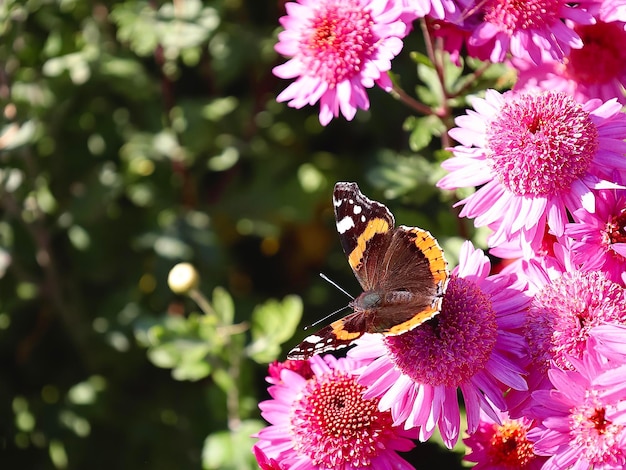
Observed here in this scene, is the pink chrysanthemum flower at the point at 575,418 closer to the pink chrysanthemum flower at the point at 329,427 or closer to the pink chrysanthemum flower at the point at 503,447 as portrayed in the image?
the pink chrysanthemum flower at the point at 503,447

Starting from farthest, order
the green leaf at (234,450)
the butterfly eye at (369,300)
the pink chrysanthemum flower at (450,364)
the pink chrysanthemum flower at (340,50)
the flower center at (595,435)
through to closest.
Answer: the green leaf at (234,450) → the pink chrysanthemum flower at (340,50) → the butterfly eye at (369,300) → the pink chrysanthemum flower at (450,364) → the flower center at (595,435)

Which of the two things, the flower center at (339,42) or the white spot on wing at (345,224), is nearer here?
the white spot on wing at (345,224)

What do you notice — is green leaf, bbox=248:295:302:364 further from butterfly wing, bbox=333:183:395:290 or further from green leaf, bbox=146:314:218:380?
butterfly wing, bbox=333:183:395:290

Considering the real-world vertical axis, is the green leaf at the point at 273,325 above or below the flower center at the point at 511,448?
below

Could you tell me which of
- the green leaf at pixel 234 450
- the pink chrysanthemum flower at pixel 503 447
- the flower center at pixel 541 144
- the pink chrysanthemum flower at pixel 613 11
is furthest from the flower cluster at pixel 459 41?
the green leaf at pixel 234 450

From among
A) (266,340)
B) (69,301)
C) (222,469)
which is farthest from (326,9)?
(69,301)

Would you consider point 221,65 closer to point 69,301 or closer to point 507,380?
point 69,301
